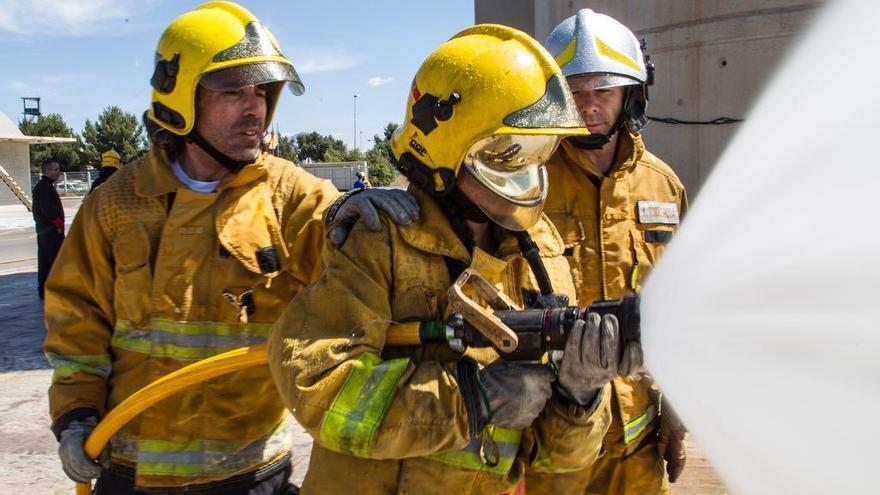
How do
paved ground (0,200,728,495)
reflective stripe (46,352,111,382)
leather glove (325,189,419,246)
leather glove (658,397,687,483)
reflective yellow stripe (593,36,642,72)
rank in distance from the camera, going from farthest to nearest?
paved ground (0,200,728,495) < reflective yellow stripe (593,36,642,72) < leather glove (658,397,687,483) < reflective stripe (46,352,111,382) < leather glove (325,189,419,246)

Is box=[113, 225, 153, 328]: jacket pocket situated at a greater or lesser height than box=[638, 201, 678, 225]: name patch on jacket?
lesser

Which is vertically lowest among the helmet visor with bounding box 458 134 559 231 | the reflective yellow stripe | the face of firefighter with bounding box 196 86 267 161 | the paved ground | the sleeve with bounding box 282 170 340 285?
the paved ground

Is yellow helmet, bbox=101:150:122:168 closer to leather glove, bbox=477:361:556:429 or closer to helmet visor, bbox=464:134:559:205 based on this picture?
helmet visor, bbox=464:134:559:205

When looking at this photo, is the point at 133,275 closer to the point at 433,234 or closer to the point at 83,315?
the point at 83,315

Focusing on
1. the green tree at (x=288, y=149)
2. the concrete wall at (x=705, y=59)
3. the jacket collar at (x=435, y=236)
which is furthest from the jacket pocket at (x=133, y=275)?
the green tree at (x=288, y=149)

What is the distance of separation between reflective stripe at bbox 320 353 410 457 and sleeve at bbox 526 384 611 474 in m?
0.44

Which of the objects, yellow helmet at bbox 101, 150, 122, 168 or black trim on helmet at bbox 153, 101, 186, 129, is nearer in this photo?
black trim on helmet at bbox 153, 101, 186, 129

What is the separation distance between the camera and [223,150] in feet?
8.23

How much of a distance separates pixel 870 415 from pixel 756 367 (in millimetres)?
255

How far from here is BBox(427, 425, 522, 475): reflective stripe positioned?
5.66 feet

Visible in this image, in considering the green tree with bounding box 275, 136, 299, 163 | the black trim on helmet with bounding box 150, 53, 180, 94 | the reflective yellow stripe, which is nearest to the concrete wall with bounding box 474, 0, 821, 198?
the reflective yellow stripe

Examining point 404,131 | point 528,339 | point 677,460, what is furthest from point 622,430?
point 404,131

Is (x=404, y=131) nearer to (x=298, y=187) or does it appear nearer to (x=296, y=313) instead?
(x=296, y=313)

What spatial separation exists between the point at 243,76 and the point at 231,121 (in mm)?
153
